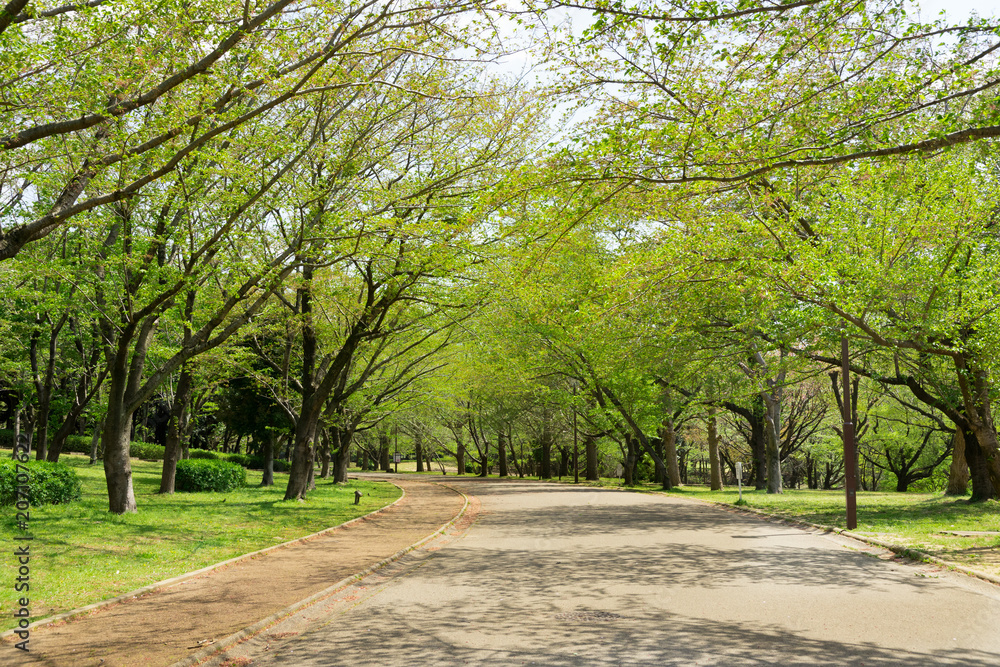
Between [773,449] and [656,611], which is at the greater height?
[773,449]

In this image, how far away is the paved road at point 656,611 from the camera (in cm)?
588

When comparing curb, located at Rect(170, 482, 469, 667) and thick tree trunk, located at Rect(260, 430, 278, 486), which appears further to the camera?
thick tree trunk, located at Rect(260, 430, 278, 486)

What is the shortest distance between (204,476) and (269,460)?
6278mm

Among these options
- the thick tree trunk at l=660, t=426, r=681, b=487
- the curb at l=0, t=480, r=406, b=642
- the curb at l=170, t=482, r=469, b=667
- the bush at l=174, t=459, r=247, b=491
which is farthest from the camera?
the thick tree trunk at l=660, t=426, r=681, b=487

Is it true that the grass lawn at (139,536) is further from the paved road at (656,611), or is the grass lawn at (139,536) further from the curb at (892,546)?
the curb at (892,546)

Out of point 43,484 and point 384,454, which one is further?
point 384,454

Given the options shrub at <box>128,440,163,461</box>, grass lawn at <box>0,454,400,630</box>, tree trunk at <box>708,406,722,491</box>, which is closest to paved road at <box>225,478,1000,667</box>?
grass lawn at <box>0,454,400,630</box>

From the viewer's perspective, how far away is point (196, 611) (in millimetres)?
7570

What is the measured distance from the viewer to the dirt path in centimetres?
589

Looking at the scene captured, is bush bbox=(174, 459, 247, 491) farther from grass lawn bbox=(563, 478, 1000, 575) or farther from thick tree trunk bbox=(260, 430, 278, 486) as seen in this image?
grass lawn bbox=(563, 478, 1000, 575)

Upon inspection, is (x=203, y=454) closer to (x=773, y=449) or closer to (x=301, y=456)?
(x=301, y=456)

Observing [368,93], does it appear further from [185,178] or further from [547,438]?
[547,438]

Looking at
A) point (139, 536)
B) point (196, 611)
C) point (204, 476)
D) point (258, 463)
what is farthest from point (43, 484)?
point (258, 463)

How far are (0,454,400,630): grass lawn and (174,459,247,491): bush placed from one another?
892 millimetres
